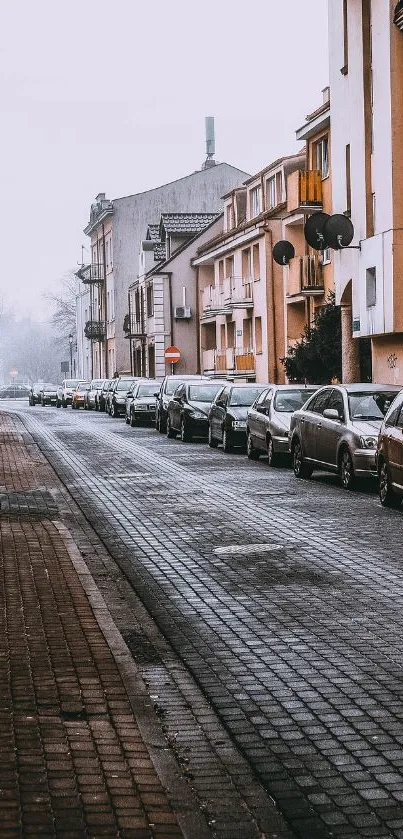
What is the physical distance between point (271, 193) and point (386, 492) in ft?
118

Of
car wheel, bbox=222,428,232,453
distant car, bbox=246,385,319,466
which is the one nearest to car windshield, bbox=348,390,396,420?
distant car, bbox=246,385,319,466

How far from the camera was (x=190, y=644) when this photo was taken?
813cm

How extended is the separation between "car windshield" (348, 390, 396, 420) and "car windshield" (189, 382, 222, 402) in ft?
47.5

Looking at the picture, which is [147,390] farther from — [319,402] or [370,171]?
[319,402]

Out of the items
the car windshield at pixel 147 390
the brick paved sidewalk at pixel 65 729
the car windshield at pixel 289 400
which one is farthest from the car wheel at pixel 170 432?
the brick paved sidewalk at pixel 65 729

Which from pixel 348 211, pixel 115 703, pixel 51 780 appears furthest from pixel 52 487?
pixel 348 211

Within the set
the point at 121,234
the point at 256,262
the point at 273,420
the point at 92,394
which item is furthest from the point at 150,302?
the point at 273,420

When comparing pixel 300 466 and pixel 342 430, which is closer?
pixel 342 430

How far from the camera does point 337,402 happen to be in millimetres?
19969

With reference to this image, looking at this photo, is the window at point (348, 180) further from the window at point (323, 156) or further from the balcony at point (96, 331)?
the balcony at point (96, 331)

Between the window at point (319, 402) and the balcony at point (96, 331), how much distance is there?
2737 inches

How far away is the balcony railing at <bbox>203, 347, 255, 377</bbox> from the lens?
5322cm

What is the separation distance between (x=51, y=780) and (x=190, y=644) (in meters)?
3.19

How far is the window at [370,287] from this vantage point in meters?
31.8
